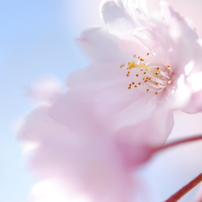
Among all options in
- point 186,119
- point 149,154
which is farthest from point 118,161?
point 186,119

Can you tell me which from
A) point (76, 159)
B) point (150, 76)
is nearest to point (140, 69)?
point (150, 76)

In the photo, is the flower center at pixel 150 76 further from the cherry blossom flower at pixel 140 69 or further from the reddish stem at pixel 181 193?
the reddish stem at pixel 181 193

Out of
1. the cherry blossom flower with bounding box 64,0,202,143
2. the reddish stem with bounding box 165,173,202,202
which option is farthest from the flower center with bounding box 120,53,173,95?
the reddish stem with bounding box 165,173,202,202

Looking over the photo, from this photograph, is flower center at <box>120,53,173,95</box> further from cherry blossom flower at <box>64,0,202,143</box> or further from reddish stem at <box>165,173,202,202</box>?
reddish stem at <box>165,173,202,202</box>

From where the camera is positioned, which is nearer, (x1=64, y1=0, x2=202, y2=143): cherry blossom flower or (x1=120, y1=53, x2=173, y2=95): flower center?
(x1=64, y1=0, x2=202, y2=143): cherry blossom flower

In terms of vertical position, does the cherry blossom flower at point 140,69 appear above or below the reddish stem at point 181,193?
above

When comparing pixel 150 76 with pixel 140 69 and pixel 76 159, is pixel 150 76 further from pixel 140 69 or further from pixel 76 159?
pixel 76 159

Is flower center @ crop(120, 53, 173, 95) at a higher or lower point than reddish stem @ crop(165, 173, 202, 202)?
higher

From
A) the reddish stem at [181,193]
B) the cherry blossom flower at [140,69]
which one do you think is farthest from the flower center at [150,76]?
the reddish stem at [181,193]

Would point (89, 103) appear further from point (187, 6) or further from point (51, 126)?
point (187, 6)
